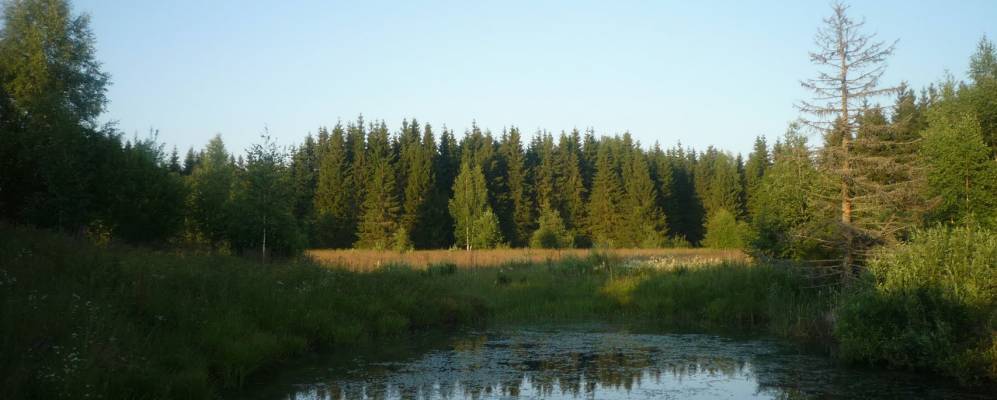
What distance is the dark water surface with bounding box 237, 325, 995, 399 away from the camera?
1028 cm

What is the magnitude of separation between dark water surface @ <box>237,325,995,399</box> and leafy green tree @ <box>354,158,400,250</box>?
42.5m

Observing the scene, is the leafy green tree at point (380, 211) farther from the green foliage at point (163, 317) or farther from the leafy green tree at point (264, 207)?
the green foliage at point (163, 317)

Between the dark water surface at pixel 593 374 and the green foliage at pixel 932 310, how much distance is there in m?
0.36

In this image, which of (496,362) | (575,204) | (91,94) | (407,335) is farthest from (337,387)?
(575,204)

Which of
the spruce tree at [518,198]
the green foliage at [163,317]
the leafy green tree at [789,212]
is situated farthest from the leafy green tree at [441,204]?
the green foliage at [163,317]

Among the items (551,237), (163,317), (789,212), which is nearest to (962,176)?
(789,212)

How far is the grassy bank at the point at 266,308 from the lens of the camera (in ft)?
25.2

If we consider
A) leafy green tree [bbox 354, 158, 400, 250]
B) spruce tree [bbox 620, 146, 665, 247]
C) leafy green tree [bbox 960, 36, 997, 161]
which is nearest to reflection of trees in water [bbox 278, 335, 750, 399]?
leafy green tree [bbox 960, 36, 997, 161]

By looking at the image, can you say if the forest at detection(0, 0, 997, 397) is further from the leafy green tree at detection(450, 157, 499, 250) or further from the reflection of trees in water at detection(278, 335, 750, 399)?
the leafy green tree at detection(450, 157, 499, 250)

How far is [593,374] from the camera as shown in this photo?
11820mm

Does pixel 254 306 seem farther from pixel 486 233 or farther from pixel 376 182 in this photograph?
pixel 376 182

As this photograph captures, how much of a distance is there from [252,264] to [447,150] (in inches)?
2086

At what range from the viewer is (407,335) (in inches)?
637

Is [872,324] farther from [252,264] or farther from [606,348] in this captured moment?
[252,264]
